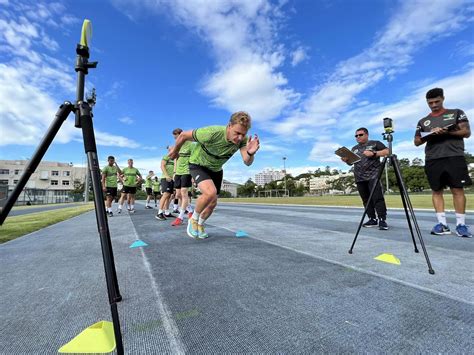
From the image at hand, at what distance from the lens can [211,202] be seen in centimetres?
382

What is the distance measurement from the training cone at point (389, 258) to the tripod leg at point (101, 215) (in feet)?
7.86

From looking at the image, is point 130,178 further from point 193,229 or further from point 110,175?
point 193,229

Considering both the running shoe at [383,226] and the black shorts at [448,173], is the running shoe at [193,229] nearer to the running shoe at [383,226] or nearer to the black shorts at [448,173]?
the running shoe at [383,226]

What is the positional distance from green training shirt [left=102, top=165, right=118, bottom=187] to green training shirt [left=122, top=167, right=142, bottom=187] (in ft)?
1.53

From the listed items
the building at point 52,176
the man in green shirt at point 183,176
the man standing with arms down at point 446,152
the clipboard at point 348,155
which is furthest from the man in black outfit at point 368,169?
the building at point 52,176

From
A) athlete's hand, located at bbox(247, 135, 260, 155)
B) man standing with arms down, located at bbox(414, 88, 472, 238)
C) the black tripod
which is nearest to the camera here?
the black tripod

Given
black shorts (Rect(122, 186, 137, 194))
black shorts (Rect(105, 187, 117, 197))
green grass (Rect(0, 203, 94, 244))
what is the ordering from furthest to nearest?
black shorts (Rect(122, 186, 137, 194)), black shorts (Rect(105, 187, 117, 197)), green grass (Rect(0, 203, 94, 244))

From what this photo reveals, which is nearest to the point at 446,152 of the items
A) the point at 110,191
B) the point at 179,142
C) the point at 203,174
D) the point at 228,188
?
the point at 203,174

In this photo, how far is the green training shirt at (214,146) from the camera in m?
3.32

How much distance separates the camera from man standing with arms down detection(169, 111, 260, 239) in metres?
3.17

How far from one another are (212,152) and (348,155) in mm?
1833

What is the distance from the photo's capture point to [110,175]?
9523 millimetres

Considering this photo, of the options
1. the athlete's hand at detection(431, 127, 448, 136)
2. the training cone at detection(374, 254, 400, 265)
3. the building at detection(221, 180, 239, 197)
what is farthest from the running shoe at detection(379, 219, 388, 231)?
the building at detection(221, 180, 239, 197)

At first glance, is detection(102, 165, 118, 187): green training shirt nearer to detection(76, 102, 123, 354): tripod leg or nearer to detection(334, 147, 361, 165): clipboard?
detection(334, 147, 361, 165): clipboard
